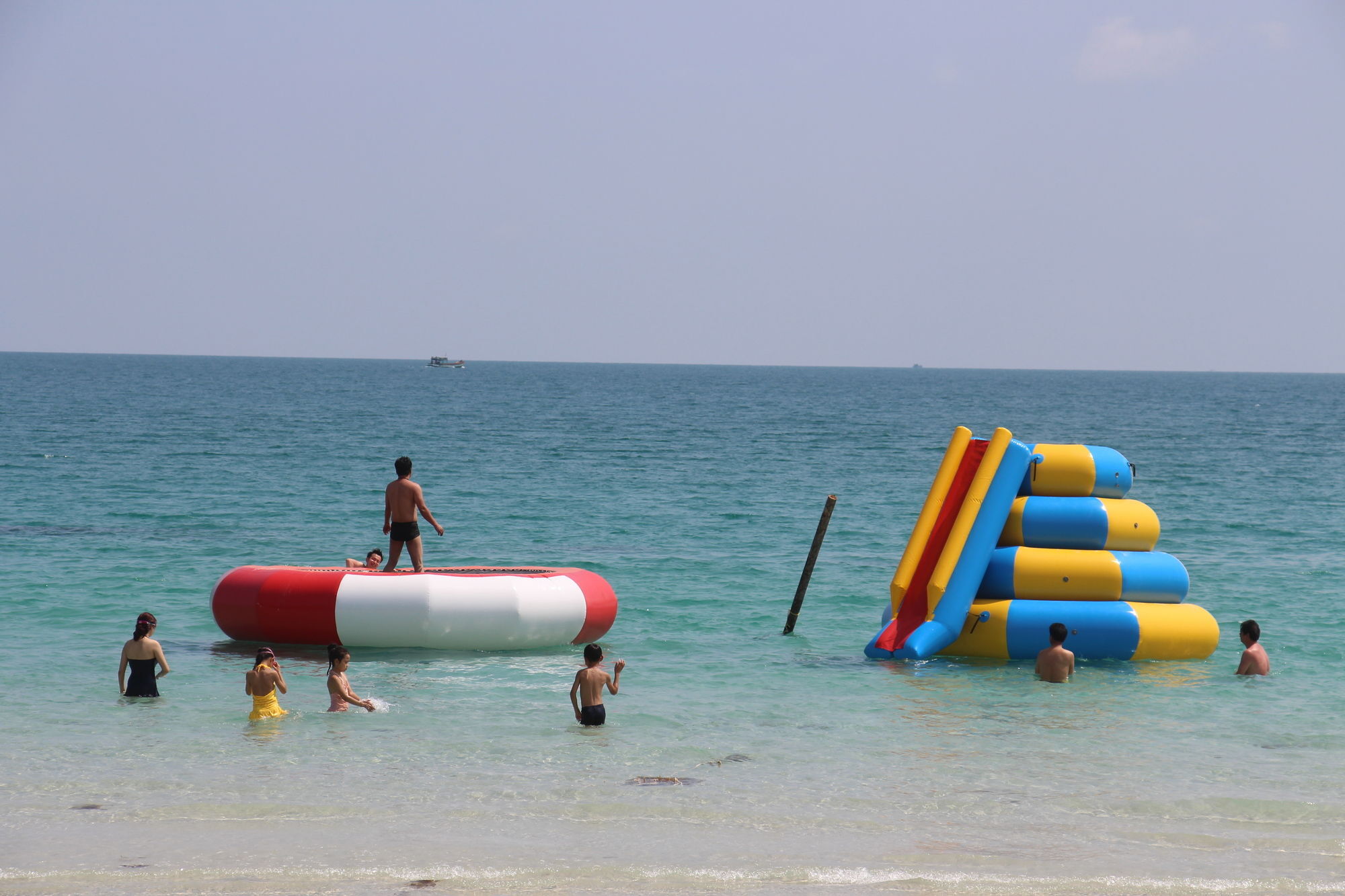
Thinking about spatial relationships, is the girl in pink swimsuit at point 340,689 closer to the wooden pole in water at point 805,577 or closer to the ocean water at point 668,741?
the ocean water at point 668,741

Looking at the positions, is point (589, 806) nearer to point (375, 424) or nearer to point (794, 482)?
point (794, 482)

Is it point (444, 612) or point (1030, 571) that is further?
point (444, 612)

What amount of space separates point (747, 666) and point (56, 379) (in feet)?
398

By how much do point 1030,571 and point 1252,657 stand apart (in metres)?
2.33

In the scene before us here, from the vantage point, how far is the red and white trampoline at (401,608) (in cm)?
1322

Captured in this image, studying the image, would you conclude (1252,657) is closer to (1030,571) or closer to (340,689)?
(1030,571)

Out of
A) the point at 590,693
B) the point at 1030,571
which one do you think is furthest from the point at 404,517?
the point at 1030,571

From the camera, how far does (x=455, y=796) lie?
29.0 feet

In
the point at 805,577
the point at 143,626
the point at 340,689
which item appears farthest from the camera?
the point at 805,577

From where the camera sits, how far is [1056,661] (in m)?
12.3

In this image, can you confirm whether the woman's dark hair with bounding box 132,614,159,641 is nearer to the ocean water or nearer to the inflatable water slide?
the ocean water

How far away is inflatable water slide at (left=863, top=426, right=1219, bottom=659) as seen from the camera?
41.8ft

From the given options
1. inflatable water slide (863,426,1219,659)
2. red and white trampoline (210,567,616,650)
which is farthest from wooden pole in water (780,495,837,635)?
red and white trampoline (210,567,616,650)

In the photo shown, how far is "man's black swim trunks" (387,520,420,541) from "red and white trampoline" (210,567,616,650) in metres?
0.38
